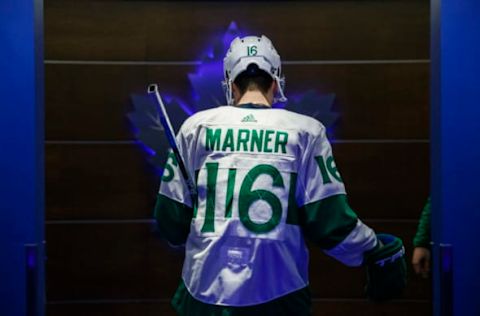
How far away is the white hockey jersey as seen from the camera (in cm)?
189

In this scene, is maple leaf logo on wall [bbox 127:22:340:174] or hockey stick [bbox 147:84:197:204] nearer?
hockey stick [bbox 147:84:197:204]

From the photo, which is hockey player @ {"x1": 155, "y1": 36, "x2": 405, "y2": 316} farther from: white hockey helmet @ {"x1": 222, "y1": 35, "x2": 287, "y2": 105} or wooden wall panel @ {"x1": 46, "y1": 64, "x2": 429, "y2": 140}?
wooden wall panel @ {"x1": 46, "y1": 64, "x2": 429, "y2": 140}

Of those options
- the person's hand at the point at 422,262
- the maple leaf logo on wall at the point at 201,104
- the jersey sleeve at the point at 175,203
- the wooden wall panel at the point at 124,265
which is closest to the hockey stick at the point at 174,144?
the jersey sleeve at the point at 175,203

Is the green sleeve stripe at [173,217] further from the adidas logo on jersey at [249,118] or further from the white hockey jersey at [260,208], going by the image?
the adidas logo on jersey at [249,118]

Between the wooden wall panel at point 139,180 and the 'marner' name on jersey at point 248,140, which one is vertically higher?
the 'marner' name on jersey at point 248,140

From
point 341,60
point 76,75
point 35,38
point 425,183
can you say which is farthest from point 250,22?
point 35,38

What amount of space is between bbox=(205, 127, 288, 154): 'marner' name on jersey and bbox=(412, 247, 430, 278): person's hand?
3.43ft

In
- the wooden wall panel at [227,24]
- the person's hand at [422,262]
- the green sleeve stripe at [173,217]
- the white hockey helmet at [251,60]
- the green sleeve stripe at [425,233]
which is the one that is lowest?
the person's hand at [422,262]

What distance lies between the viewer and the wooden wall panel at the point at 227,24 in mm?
4340

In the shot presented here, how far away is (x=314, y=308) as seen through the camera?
4473 mm

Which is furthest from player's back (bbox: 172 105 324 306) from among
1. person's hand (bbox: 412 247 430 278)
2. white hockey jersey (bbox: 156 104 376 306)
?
person's hand (bbox: 412 247 430 278)

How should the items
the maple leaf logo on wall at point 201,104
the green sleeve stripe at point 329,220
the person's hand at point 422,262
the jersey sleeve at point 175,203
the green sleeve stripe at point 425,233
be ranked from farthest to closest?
the maple leaf logo on wall at point 201,104, the green sleeve stripe at point 425,233, the person's hand at point 422,262, the jersey sleeve at point 175,203, the green sleeve stripe at point 329,220

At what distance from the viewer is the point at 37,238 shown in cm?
229

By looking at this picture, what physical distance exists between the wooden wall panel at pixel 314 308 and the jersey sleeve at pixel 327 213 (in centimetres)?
260
